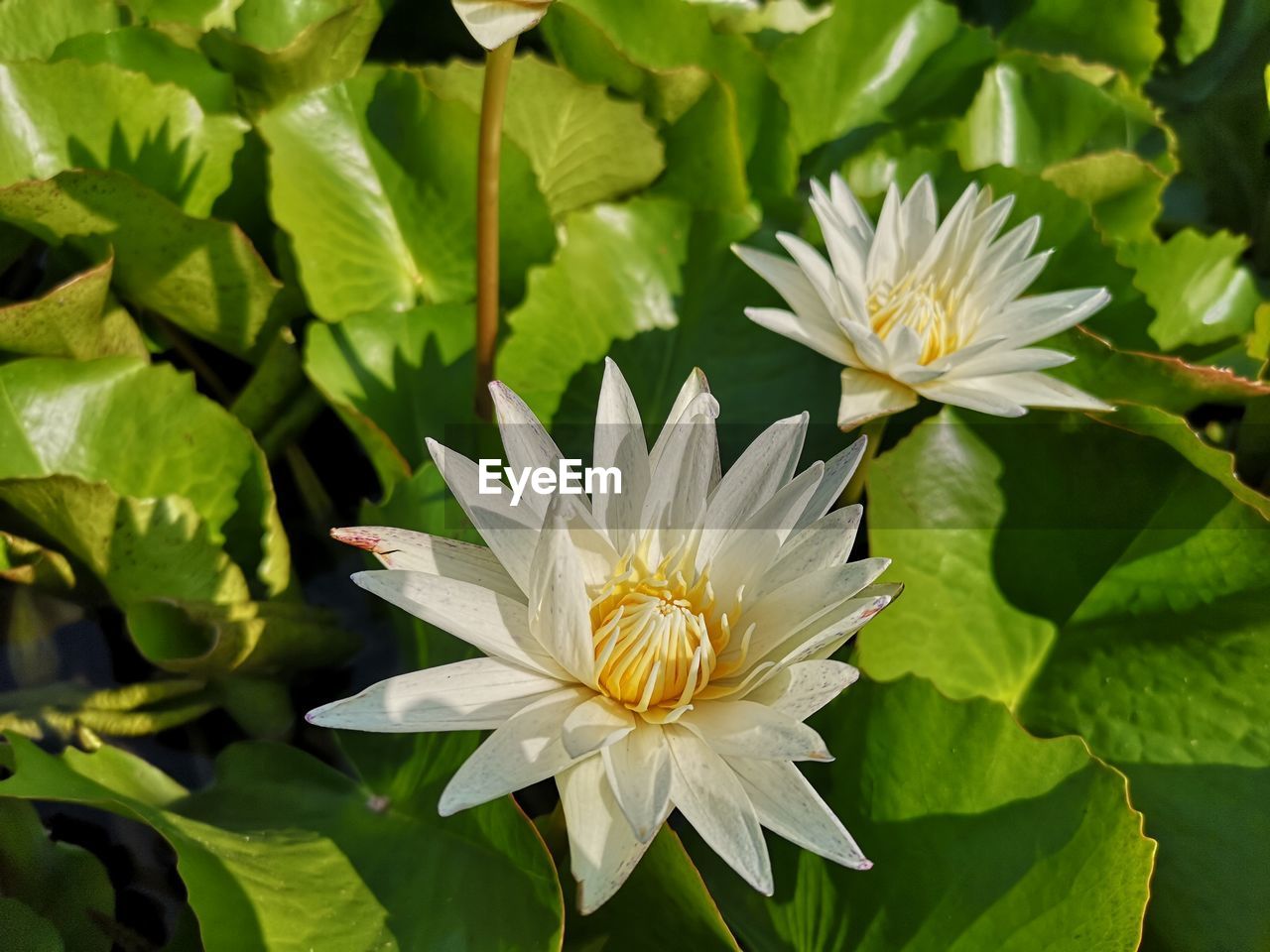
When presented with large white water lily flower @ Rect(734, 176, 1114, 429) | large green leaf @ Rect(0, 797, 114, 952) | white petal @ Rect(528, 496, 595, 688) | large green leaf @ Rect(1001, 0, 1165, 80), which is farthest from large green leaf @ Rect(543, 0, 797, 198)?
large green leaf @ Rect(0, 797, 114, 952)

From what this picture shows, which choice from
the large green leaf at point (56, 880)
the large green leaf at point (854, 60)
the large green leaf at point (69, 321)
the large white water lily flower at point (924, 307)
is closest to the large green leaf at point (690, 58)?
the large green leaf at point (854, 60)

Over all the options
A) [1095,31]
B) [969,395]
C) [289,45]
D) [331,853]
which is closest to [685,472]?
[969,395]

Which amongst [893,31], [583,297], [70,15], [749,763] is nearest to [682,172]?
[583,297]

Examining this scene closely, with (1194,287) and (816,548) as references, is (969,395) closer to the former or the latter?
(816,548)

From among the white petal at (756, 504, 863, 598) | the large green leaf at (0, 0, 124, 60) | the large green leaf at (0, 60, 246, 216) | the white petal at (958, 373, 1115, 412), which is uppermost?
the large green leaf at (0, 0, 124, 60)

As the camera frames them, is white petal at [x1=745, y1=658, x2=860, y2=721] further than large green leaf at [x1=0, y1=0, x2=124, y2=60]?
No

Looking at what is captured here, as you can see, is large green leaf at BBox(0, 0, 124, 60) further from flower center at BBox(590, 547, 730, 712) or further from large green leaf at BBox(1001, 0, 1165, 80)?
large green leaf at BBox(1001, 0, 1165, 80)

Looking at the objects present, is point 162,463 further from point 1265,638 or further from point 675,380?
point 1265,638
